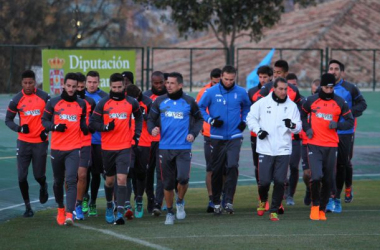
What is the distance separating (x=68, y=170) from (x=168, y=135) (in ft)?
4.89

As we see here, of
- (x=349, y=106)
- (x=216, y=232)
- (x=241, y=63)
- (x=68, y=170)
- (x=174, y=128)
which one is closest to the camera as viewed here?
(x=216, y=232)

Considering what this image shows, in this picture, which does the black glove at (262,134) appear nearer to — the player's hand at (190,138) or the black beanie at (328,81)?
the player's hand at (190,138)

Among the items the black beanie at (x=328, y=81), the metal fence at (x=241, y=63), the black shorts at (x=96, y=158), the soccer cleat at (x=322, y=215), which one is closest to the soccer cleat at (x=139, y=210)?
the black shorts at (x=96, y=158)

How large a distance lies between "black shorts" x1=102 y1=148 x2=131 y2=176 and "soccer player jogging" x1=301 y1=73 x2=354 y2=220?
2.63 meters

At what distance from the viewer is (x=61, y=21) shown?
60.2 meters

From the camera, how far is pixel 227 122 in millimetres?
15023

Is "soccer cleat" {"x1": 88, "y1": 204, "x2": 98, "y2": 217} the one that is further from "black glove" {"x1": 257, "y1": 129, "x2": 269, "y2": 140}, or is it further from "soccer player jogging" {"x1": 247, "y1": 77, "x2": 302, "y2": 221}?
"black glove" {"x1": 257, "y1": 129, "x2": 269, "y2": 140}

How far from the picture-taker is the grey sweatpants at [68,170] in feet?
44.7

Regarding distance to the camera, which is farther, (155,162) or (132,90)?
(155,162)

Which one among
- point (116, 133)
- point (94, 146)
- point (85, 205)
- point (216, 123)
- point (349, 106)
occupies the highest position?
point (349, 106)

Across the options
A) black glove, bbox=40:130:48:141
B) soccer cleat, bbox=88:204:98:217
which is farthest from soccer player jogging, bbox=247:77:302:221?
black glove, bbox=40:130:48:141

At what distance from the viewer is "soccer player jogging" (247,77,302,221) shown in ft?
45.6

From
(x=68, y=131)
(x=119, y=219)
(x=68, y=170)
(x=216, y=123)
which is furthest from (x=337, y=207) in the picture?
(x=68, y=131)

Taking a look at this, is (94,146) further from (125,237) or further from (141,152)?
(125,237)
